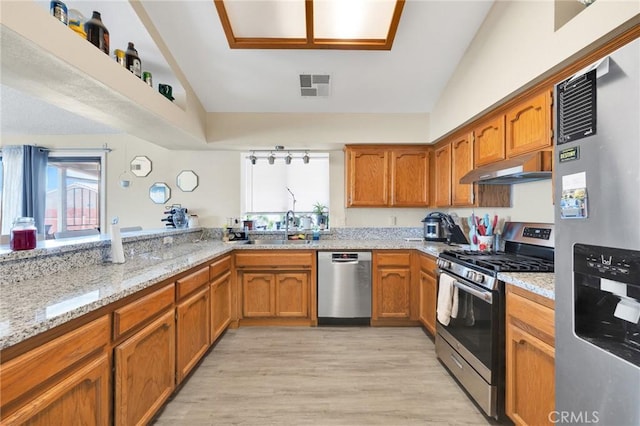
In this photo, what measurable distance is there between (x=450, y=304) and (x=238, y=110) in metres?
3.09

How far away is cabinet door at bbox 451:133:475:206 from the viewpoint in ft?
8.66

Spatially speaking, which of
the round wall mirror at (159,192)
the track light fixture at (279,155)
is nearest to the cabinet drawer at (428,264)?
the track light fixture at (279,155)

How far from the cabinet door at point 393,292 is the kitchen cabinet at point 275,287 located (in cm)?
74

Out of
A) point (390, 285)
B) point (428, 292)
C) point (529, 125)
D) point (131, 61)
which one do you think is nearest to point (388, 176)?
point (390, 285)

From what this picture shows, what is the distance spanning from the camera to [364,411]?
1747 millimetres

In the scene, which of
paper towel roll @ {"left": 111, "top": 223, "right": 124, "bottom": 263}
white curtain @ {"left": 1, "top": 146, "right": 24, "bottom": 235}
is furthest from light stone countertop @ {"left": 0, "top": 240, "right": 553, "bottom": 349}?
white curtain @ {"left": 1, "top": 146, "right": 24, "bottom": 235}

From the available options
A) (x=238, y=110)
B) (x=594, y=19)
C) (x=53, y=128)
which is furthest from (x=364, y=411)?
(x=53, y=128)

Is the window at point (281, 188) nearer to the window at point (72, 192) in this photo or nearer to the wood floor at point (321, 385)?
the wood floor at point (321, 385)

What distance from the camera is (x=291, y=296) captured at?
3.04 m

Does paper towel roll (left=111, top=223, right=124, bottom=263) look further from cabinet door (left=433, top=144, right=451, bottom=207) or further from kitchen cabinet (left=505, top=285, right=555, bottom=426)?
cabinet door (left=433, top=144, right=451, bottom=207)

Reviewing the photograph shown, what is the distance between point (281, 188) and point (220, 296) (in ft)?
5.58

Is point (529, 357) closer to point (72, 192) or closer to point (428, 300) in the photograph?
point (428, 300)

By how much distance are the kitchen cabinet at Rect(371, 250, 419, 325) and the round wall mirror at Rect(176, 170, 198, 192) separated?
2.59 m

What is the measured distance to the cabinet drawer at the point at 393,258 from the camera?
303 cm
